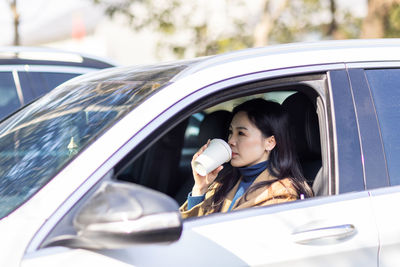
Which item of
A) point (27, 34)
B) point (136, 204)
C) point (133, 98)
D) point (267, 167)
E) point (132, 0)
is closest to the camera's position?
point (136, 204)

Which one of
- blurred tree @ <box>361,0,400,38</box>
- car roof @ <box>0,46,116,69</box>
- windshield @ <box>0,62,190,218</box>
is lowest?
windshield @ <box>0,62,190,218</box>

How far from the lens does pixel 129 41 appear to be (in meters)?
36.8

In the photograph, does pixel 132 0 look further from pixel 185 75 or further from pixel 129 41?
pixel 129 41

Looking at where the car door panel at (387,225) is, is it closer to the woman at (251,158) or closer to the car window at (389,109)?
the car window at (389,109)

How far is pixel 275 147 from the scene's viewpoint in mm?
3096

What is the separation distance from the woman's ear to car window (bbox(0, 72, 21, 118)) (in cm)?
272

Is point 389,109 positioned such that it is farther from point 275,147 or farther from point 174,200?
point 174,200

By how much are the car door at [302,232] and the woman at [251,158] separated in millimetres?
510

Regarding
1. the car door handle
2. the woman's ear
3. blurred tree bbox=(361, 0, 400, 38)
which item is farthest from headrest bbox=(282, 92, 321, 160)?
blurred tree bbox=(361, 0, 400, 38)

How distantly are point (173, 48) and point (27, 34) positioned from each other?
3706cm

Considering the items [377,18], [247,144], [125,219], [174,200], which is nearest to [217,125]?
[247,144]

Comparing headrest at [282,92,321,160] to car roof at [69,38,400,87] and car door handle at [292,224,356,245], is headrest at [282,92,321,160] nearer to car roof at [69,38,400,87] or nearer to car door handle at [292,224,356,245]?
car roof at [69,38,400,87]

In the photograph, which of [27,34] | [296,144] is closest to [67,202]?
[296,144]

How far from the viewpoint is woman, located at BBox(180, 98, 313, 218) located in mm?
2980
